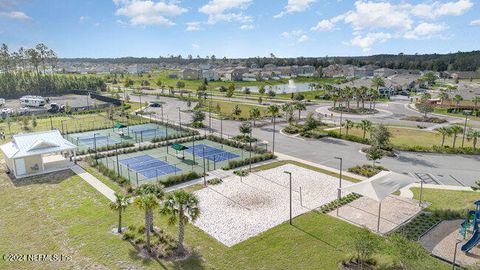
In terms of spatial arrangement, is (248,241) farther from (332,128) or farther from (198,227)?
(332,128)

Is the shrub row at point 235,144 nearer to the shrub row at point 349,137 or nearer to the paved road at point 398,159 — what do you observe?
the paved road at point 398,159

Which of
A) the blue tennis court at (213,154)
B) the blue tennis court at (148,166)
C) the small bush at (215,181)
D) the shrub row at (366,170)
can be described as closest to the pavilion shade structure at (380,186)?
the shrub row at (366,170)

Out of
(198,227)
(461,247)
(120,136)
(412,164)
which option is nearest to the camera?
(461,247)

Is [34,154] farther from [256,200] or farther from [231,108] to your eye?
[231,108]

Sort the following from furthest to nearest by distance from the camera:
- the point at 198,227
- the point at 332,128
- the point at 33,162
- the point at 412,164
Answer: the point at 332,128 < the point at 412,164 < the point at 33,162 < the point at 198,227

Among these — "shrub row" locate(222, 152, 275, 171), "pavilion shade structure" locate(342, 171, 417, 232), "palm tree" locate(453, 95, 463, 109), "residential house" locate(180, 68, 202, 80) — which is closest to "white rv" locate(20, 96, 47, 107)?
"shrub row" locate(222, 152, 275, 171)

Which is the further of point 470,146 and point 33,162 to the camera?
point 470,146

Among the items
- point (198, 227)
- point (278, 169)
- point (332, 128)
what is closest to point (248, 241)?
point (198, 227)
